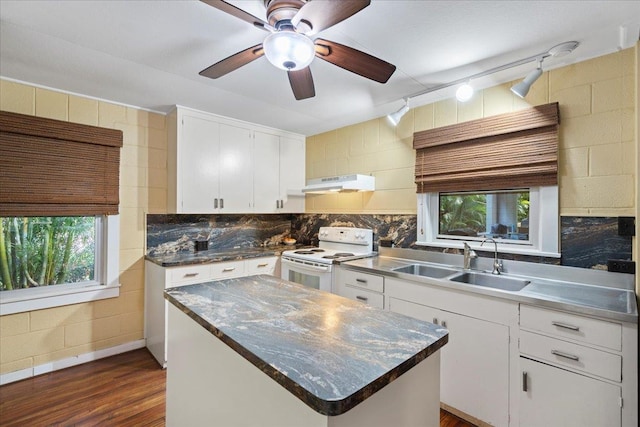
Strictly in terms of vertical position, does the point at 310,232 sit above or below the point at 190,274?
above

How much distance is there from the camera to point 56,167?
2502 millimetres

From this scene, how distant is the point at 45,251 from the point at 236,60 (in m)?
2.44

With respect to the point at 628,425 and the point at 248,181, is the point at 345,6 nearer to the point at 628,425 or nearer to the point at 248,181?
the point at 628,425

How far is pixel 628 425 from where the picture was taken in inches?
55.2

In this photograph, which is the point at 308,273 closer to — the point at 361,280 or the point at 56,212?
the point at 361,280

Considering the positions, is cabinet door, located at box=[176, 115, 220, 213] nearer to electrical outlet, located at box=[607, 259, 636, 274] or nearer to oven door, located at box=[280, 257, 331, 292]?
oven door, located at box=[280, 257, 331, 292]

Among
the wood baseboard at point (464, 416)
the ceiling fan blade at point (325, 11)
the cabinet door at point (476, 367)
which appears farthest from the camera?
the wood baseboard at point (464, 416)

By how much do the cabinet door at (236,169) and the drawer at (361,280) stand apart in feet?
4.59

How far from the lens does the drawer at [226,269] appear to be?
9.38 feet

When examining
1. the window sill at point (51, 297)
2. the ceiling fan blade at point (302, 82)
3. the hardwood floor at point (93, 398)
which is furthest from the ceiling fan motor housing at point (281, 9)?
the window sill at point (51, 297)

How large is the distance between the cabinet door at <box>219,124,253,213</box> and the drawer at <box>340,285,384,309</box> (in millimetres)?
1485

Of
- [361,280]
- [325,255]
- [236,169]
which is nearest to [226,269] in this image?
[325,255]

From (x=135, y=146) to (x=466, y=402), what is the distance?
343 cm

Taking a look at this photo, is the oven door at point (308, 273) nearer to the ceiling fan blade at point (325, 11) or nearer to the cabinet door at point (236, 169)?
the cabinet door at point (236, 169)
